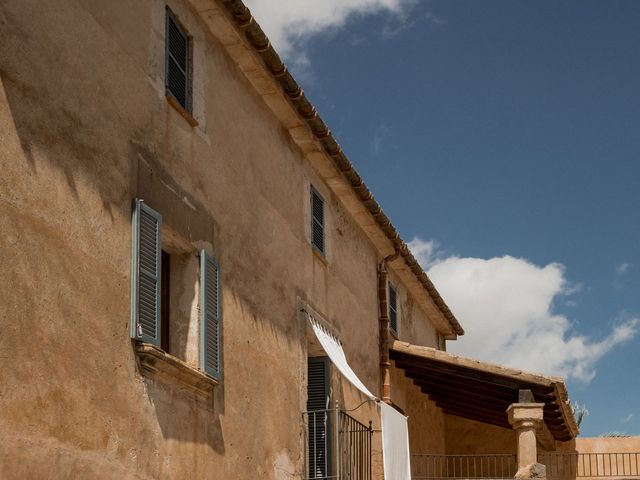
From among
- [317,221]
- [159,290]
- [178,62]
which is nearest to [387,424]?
[317,221]

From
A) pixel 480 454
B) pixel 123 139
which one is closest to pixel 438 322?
pixel 480 454

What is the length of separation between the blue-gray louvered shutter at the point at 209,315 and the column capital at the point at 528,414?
22.5 feet

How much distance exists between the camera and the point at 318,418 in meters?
14.1

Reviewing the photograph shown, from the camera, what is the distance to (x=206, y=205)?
10.8 meters

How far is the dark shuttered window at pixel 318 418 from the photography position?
1360 cm

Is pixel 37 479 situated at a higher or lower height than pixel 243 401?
lower

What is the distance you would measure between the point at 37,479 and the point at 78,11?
372 centimetres

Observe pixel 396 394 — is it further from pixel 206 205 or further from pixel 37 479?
pixel 37 479

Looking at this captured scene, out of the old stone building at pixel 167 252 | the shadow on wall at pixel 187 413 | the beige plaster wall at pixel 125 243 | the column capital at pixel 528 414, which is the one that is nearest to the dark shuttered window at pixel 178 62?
the old stone building at pixel 167 252

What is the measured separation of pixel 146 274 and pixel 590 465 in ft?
51.0

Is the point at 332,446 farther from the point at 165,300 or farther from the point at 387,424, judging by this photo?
the point at 165,300

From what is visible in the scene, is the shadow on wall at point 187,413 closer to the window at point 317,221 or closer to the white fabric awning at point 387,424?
the white fabric awning at point 387,424

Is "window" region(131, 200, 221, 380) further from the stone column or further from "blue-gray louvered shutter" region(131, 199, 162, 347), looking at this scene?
the stone column

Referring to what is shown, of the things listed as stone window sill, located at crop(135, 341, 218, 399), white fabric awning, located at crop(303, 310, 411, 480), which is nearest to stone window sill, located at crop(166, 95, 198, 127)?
stone window sill, located at crop(135, 341, 218, 399)
